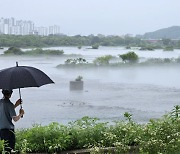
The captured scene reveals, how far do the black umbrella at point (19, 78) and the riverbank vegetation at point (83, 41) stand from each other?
1607 cm

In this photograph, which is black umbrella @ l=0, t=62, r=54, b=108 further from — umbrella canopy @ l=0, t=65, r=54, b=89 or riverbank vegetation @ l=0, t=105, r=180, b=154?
riverbank vegetation @ l=0, t=105, r=180, b=154

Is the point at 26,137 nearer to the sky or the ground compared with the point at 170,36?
nearer to the ground

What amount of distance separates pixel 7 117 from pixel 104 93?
1076cm

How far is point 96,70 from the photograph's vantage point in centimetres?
2105

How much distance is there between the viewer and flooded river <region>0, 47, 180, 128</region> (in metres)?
10.3

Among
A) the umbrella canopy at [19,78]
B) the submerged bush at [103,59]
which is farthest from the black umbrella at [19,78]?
the submerged bush at [103,59]

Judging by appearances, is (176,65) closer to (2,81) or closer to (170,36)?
(170,36)

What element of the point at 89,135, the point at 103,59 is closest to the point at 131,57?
the point at 103,59

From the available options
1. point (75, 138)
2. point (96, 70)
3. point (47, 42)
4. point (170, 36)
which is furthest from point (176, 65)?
point (75, 138)

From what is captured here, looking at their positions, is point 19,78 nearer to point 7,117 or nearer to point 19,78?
point 19,78

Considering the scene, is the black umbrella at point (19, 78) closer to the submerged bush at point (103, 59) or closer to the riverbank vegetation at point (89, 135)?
the riverbank vegetation at point (89, 135)

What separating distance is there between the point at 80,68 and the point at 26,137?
50.8ft

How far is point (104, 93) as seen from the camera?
1499 centimetres

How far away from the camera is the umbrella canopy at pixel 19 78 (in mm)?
4211
